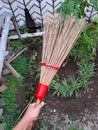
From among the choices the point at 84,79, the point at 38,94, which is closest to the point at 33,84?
the point at 84,79

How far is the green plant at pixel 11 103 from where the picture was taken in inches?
109

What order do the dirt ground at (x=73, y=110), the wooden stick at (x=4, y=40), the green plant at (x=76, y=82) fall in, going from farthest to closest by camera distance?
the green plant at (x=76, y=82), the dirt ground at (x=73, y=110), the wooden stick at (x=4, y=40)

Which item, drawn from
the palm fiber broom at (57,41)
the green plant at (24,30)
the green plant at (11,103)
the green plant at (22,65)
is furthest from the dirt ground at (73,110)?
the green plant at (24,30)

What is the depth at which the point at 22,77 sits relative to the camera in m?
3.18

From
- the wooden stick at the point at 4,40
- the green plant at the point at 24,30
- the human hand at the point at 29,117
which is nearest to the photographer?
the human hand at the point at 29,117

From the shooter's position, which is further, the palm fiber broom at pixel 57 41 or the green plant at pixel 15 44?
the green plant at pixel 15 44

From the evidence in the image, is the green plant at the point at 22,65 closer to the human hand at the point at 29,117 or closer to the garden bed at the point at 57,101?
the garden bed at the point at 57,101

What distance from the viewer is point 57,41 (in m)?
2.20

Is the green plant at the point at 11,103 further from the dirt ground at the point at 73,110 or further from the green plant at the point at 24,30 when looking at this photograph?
the green plant at the point at 24,30

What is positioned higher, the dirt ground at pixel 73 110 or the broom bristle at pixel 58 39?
the broom bristle at pixel 58 39

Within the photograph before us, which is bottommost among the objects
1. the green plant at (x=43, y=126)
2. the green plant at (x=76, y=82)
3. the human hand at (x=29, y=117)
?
the green plant at (x=43, y=126)

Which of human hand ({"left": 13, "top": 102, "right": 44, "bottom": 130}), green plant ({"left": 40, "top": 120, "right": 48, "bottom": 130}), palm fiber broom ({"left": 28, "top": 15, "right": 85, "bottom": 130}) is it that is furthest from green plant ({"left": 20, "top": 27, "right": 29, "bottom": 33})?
human hand ({"left": 13, "top": 102, "right": 44, "bottom": 130})

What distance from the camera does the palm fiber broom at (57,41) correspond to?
6.60ft

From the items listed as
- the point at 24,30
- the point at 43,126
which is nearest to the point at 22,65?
the point at 24,30
